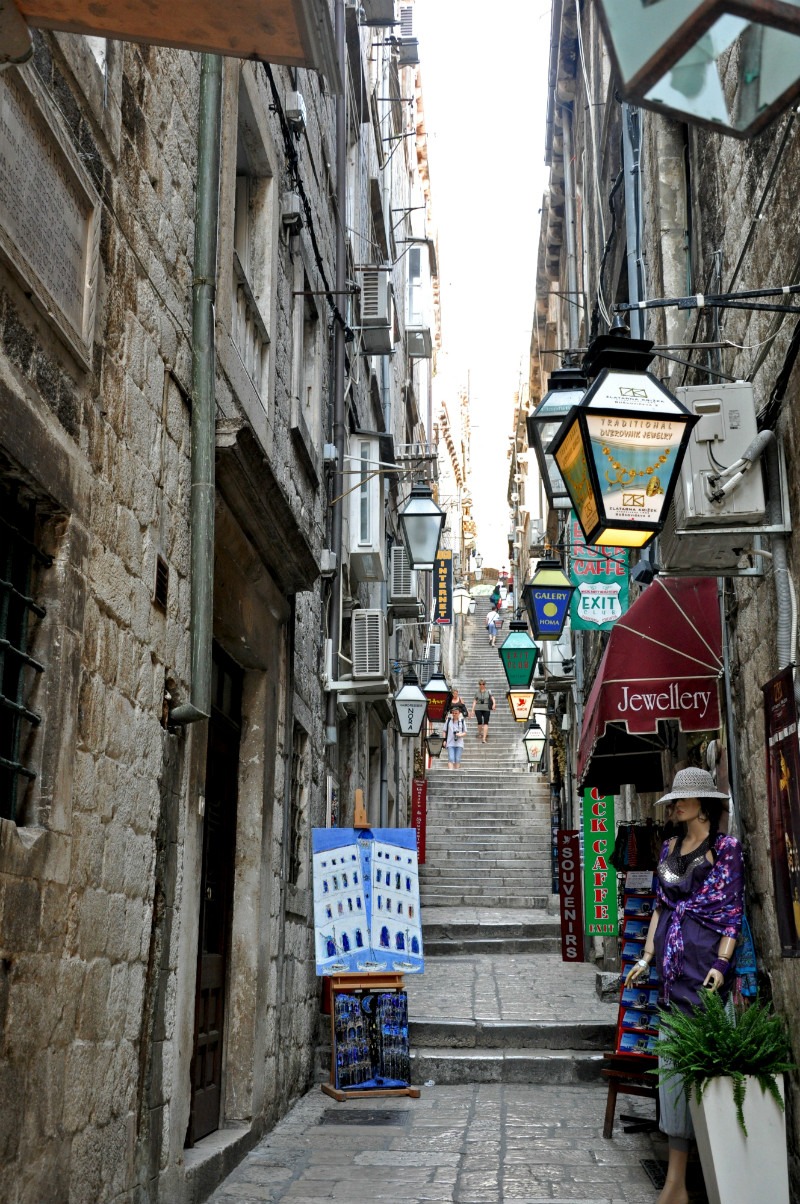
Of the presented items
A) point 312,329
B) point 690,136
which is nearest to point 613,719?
point 690,136

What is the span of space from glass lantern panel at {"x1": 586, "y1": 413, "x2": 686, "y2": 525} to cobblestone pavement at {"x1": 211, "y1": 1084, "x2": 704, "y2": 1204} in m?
3.15

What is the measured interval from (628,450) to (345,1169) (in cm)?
392

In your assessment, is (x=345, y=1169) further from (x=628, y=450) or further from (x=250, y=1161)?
(x=628, y=450)

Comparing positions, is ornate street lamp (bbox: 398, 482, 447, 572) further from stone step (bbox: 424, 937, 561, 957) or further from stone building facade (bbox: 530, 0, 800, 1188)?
stone step (bbox: 424, 937, 561, 957)

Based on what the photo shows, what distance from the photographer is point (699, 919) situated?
569 cm

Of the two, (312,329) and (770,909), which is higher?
(312,329)

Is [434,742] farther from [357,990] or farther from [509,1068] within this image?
[357,990]

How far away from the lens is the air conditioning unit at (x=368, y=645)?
11.0 metres

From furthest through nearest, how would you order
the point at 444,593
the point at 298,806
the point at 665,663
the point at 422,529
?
1. the point at 444,593
2. the point at 422,529
3. the point at 298,806
4. the point at 665,663

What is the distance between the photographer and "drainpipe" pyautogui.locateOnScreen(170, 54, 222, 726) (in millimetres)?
5395

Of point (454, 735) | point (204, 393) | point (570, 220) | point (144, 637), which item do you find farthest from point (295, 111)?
point (454, 735)

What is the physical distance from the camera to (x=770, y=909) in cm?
562

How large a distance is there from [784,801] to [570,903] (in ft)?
25.7

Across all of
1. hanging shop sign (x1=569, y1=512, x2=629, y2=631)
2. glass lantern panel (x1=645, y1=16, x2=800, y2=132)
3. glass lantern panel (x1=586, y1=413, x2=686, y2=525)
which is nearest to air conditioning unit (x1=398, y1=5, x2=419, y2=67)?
hanging shop sign (x1=569, y1=512, x2=629, y2=631)
